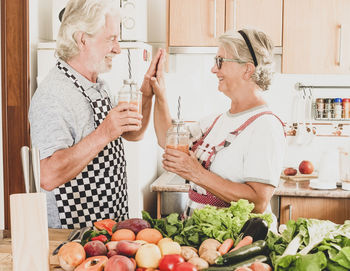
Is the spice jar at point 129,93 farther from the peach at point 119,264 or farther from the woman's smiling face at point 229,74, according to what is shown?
the peach at point 119,264

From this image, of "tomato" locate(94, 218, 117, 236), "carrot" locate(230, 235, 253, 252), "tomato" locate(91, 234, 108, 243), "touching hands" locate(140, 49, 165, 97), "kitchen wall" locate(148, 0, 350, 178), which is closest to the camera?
"carrot" locate(230, 235, 253, 252)

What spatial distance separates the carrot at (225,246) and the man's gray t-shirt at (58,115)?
73 cm

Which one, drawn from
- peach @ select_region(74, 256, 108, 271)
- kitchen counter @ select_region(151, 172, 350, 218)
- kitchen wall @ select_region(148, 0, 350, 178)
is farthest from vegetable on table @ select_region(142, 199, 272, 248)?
kitchen wall @ select_region(148, 0, 350, 178)

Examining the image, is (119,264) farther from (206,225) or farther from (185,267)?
(206,225)

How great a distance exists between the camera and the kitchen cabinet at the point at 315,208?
107 inches

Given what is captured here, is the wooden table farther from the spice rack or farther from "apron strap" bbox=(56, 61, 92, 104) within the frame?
the spice rack

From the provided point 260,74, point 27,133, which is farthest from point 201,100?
point 260,74

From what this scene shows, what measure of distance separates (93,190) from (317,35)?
1982 mm

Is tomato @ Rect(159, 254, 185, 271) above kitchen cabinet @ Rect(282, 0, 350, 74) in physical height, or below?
below

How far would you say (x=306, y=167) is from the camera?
10.4 ft

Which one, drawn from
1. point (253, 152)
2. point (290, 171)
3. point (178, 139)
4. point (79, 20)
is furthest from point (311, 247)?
point (290, 171)

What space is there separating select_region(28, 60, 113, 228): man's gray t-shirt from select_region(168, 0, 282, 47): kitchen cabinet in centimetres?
133

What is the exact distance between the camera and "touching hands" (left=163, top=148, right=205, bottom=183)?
165 centimetres

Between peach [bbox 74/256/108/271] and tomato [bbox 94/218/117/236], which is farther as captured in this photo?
tomato [bbox 94/218/117/236]
